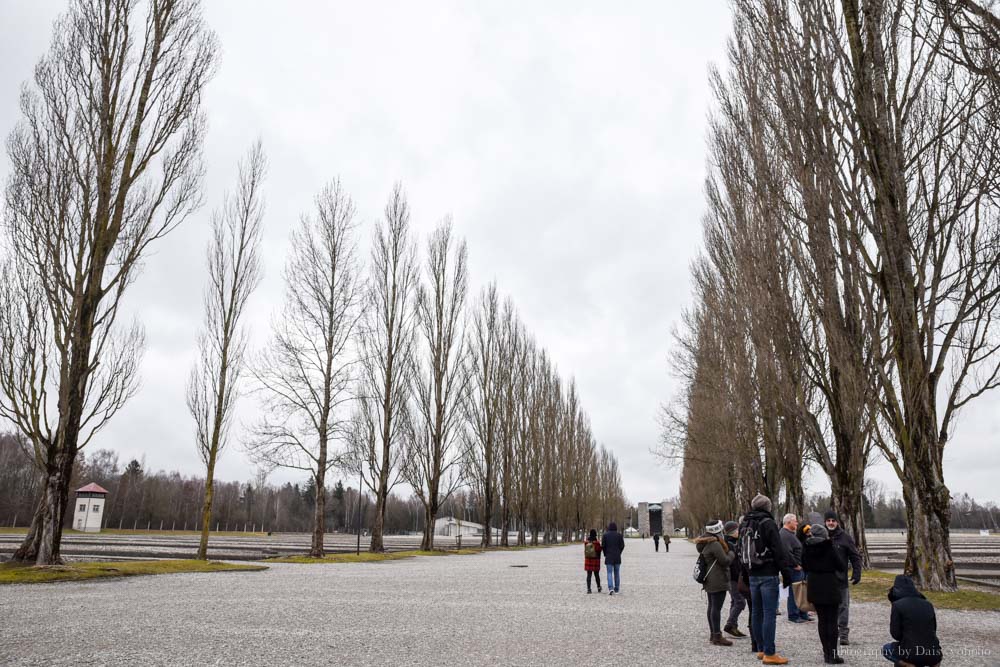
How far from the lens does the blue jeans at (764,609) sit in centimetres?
630

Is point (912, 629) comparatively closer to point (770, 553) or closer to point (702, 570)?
point (770, 553)

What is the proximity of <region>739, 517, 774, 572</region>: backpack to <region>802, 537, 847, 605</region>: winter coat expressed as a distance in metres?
0.39

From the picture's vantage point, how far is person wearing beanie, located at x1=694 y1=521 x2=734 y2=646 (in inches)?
288

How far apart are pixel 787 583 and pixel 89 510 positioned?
72677mm

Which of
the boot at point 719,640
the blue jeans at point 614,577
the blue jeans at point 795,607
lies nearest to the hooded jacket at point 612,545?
the blue jeans at point 614,577

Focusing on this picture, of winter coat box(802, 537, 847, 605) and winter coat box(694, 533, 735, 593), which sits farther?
winter coat box(694, 533, 735, 593)

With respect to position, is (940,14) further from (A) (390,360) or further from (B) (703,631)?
(A) (390,360)

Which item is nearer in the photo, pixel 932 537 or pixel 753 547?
pixel 753 547

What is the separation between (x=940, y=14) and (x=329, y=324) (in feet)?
68.6

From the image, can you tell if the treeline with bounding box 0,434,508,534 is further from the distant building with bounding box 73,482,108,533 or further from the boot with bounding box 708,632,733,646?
the boot with bounding box 708,632,733,646

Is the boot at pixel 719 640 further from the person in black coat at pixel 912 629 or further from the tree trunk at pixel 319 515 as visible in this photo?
the tree trunk at pixel 319 515

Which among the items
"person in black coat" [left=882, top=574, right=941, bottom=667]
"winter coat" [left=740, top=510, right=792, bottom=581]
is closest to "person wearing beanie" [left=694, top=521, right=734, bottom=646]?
"winter coat" [left=740, top=510, right=792, bottom=581]

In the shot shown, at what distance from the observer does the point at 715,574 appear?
7.55m

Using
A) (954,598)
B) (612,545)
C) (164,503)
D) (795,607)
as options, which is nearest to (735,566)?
(795,607)
